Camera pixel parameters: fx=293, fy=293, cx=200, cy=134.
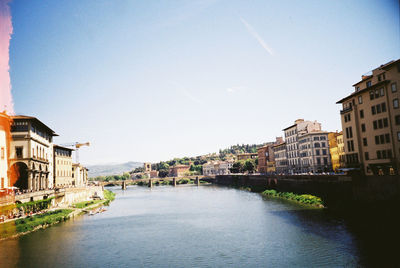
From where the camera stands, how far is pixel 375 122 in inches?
1729

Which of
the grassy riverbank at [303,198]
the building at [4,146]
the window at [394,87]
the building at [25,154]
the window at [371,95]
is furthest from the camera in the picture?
the building at [25,154]

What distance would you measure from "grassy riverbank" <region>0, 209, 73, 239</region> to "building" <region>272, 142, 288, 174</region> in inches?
2830

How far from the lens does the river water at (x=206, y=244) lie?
26109 mm

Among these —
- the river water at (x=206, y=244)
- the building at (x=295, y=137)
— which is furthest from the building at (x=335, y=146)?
the river water at (x=206, y=244)

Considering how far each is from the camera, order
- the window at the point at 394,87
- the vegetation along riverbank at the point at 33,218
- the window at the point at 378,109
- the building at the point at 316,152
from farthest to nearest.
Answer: the building at the point at 316,152, the window at the point at 378,109, the window at the point at 394,87, the vegetation along riverbank at the point at 33,218

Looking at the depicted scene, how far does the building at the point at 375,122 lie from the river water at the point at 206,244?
11084mm

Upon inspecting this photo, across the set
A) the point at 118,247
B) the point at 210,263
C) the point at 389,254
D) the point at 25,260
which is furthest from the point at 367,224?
the point at 25,260

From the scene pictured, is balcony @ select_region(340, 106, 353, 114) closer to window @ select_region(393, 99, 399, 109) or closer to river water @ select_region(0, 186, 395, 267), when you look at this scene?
window @ select_region(393, 99, 399, 109)

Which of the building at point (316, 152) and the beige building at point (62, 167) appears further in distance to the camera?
the building at point (316, 152)

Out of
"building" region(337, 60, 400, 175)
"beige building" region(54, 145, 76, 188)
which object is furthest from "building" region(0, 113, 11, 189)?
"building" region(337, 60, 400, 175)

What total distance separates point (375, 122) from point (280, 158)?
61850 millimetres

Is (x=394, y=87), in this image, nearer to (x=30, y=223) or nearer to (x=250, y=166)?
(x=30, y=223)

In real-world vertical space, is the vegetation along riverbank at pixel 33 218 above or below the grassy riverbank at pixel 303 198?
above

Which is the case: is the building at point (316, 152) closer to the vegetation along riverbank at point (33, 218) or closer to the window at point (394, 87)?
the window at point (394, 87)
